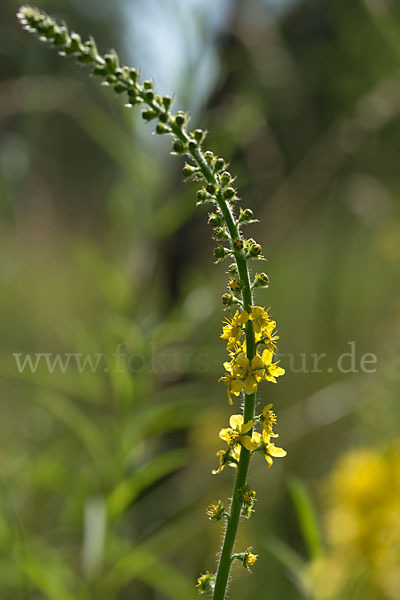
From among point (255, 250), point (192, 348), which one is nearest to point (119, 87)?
point (255, 250)

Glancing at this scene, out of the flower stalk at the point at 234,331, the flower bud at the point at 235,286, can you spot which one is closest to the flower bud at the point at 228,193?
the flower stalk at the point at 234,331

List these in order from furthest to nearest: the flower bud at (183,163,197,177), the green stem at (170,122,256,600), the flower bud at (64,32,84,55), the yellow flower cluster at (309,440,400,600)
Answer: the yellow flower cluster at (309,440,400,600) → the flower bud at (64,32,84,55) → the flower bud at (183,163,197,177) → the green stem at (170,122,256,600)

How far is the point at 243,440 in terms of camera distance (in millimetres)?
884

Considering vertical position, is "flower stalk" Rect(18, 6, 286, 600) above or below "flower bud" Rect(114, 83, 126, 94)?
below

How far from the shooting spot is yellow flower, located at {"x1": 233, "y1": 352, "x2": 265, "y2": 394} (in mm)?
883

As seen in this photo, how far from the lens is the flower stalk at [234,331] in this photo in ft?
2.86

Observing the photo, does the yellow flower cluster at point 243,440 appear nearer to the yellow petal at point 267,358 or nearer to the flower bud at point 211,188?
the yellow petal at point 267,358

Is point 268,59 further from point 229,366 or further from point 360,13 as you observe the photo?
point 229,366

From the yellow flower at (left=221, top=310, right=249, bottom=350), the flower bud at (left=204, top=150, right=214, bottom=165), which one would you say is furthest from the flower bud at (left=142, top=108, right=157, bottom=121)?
the yellow flower at (left=221, top=310, right=249, bottom=350)

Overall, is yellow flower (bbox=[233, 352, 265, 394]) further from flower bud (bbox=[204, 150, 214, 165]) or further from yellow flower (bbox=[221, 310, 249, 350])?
flower bud (bbox=[204, 150, 214, 165])

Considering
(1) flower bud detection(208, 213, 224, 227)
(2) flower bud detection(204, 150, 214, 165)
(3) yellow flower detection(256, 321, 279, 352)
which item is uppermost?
(2) flower bud detection(204, 150, 214, 165)

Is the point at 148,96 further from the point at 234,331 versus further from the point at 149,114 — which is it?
the point at 234,331

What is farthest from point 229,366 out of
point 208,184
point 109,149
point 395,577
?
point 109,149

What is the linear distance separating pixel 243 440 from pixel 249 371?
10 cm
